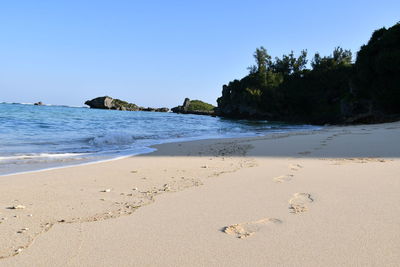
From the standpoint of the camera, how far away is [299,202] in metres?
2.72

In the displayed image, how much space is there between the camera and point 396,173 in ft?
12.2

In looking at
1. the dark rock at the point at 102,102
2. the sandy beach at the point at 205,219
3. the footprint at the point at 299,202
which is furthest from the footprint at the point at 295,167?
the dark rock at the point at 102,102

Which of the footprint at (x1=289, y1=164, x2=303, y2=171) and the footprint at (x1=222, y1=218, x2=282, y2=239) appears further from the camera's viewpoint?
the footprint at (x1=289, y1=164, x2=303, y2=171)

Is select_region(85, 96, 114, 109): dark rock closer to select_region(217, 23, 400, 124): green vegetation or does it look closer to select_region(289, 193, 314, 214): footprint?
select_region(217, 23, 400, 124): green vegetation

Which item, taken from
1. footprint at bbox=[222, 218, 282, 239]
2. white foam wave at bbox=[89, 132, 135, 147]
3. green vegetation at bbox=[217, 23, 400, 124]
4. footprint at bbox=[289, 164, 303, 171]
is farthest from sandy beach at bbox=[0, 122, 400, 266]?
green vegetation at bbox=[217, 23, 400, 124]

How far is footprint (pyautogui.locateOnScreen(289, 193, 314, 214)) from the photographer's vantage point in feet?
8.21

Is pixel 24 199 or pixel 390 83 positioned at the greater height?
pixel 390 83

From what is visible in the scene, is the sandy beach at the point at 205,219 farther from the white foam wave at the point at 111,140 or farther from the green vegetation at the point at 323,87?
the green vegetation at the point at 323,87

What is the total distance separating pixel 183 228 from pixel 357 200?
1.63m

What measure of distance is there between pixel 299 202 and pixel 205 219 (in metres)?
0.95

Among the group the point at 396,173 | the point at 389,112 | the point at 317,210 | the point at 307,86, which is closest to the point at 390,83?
the point at 389,112

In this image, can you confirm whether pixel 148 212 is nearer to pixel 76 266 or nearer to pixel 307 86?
pixel 76 266

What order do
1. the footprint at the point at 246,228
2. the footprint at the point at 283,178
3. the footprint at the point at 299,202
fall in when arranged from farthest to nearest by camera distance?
the footprint at the point at 283,178, the footprint at the point at 299,202, the footprint at the point at 246,228

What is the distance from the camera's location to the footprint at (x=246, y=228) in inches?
80.0
